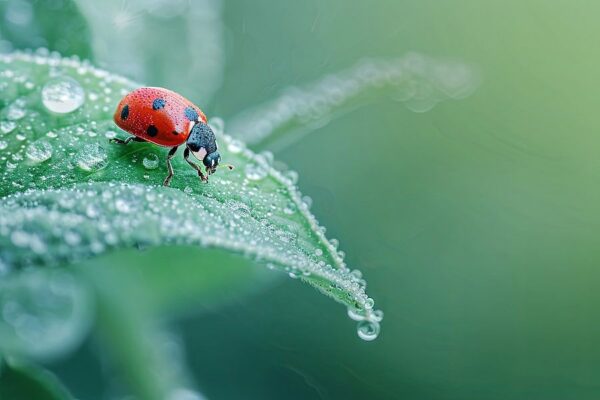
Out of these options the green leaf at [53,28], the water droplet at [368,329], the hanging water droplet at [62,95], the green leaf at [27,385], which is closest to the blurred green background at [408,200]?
the green leaf at [53,28]

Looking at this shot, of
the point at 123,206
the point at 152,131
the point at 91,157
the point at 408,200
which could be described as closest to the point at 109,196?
the point at 123,206

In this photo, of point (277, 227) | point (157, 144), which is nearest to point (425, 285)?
point (157, 144)

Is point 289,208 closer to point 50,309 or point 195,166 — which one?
point 195,166

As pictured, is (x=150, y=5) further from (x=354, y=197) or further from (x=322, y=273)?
(x=322, y=273)

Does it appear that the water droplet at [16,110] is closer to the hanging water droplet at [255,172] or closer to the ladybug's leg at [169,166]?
the ladybug's leg at [169,166]

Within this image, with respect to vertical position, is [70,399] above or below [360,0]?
below

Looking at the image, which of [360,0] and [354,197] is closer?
[354,197]
